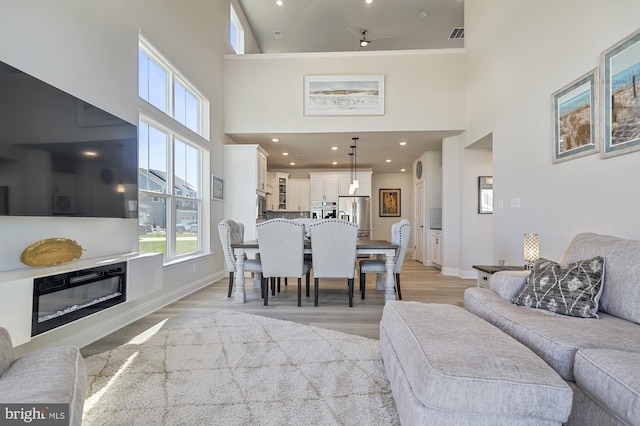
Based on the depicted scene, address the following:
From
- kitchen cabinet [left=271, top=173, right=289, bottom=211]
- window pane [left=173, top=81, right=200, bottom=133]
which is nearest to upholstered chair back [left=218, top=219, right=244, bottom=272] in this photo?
window pane [left=173, top=81, right=200, bottom=133]

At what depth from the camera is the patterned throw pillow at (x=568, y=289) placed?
1744 mm

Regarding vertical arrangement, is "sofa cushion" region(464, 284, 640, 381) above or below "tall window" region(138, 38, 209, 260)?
below

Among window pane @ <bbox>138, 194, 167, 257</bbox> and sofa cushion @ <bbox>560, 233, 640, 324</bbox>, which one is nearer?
sofa cushion @ <bbox>560, 233, 640, 324</bbox>

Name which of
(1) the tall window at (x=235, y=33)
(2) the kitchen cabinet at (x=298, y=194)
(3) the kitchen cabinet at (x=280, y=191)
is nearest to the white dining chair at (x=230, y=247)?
(1) the tall window at (x=235, y=33)

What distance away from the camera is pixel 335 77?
515 cm

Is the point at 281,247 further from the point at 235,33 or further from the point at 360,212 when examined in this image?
the point at 360,212

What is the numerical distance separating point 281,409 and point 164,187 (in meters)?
3.05

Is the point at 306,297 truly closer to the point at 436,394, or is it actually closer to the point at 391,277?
the point at 391,277

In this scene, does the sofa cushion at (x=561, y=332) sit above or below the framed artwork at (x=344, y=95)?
below

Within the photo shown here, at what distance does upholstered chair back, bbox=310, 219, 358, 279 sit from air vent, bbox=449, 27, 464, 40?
5.65 m

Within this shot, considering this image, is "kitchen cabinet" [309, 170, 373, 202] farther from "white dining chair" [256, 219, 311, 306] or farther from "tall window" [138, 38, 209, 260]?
"white dining chair" [256, 219, 311, 306]

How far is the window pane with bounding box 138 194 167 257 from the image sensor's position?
10.6ft

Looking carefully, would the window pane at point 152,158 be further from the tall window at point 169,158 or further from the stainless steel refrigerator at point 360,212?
the stainless steel refrigerator at point 360,212

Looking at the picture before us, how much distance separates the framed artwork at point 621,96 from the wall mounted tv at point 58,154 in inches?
155
